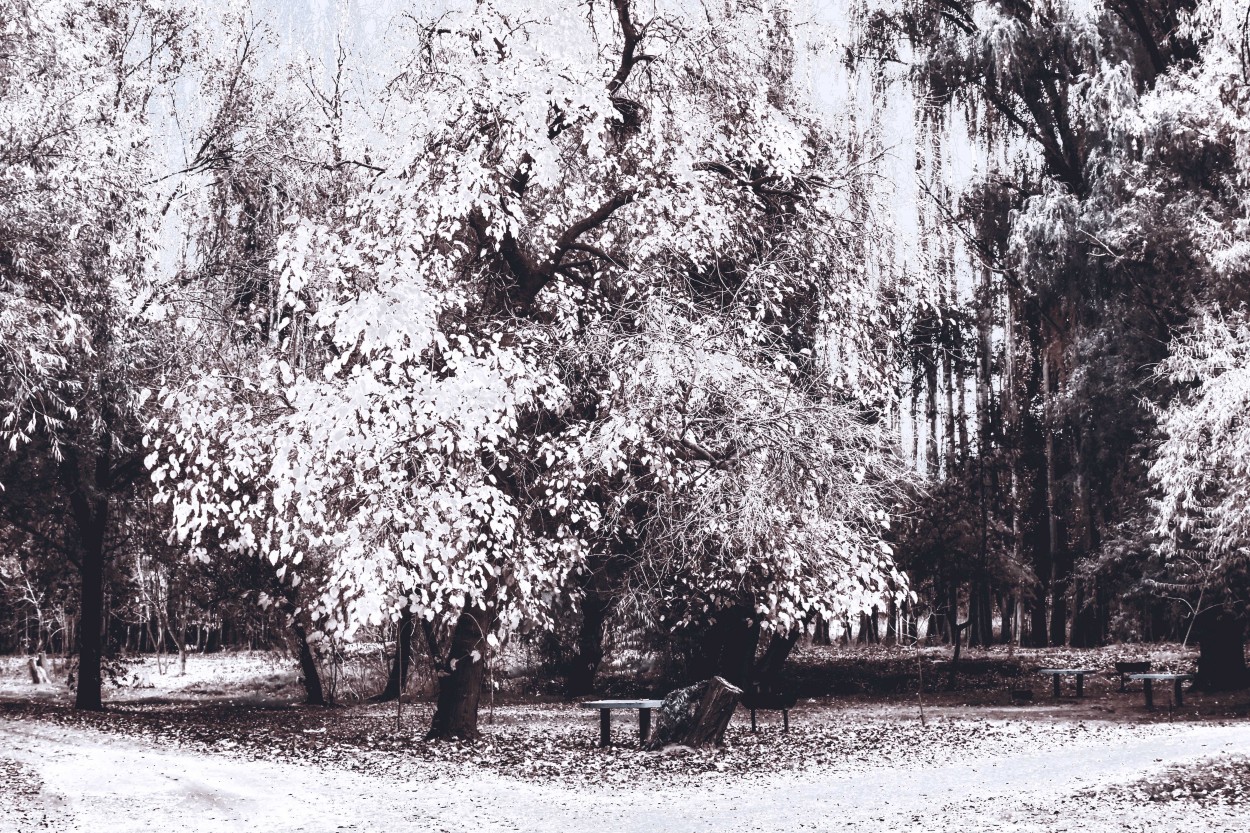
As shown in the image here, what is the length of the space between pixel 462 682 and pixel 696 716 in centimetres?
260

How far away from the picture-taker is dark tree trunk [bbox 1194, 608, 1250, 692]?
19.0 meters

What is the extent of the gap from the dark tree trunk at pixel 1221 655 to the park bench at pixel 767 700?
746 cm

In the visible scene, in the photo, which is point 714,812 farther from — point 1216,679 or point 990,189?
point 990,189

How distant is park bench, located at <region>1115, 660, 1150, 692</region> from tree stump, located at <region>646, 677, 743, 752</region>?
32.1 feet

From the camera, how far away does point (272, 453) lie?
33.3ft

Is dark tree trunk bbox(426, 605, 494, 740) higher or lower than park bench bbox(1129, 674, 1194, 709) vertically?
higher

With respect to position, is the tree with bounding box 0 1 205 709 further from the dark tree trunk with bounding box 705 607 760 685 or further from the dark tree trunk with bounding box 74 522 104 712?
the dark tree trunk with bounding box 705 607 760 685

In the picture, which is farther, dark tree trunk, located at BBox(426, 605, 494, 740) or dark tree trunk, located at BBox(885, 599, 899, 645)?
dark tree trunk, located at BBox(885, 599, 899, 645)

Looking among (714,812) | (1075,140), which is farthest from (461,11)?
(1075,140)

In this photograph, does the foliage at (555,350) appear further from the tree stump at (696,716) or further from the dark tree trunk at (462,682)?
the tree stump at (696,716)

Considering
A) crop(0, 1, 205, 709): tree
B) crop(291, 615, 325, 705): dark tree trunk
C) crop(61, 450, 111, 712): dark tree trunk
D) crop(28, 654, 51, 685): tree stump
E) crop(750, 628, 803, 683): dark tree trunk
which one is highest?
crop(0, 1, 205, 709): tree

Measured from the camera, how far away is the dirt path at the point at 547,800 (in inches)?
303

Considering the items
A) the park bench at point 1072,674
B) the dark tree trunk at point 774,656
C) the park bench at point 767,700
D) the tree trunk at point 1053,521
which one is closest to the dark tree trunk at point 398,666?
the park bench at point 767,700

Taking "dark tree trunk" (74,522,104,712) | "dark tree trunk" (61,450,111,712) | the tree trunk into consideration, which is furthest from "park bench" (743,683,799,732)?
the tree trunk
